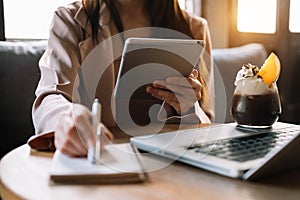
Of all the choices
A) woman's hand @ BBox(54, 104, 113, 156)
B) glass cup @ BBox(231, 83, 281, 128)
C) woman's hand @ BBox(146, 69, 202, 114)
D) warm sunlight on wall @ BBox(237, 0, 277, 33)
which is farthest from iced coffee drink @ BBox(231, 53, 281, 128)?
warm sunlight on wall @ BBox(237, 0, 277, 33)

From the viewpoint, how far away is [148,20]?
1.46 meters

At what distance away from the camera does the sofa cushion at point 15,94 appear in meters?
1.72

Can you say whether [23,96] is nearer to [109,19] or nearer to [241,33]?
[109,19]

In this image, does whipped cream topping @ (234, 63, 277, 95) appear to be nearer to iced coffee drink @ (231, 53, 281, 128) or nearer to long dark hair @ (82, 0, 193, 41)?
iced coffee drink @ (231, 53, 281, 128)

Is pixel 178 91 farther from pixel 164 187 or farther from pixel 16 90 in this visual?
pixel 16 90

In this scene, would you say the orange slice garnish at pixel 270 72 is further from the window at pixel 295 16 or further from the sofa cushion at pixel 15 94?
the window at pixel 295 16

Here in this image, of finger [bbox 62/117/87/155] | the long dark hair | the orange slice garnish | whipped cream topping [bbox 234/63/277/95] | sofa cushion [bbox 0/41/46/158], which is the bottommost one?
sofa cushion [bbox 0/41/46/158]

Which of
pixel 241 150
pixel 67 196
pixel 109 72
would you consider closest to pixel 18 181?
pixel 67 196

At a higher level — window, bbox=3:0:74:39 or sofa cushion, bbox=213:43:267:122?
window, bbox=3:0:74:39

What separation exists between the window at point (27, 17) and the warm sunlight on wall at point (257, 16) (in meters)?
0.99

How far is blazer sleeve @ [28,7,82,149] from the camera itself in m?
1.05

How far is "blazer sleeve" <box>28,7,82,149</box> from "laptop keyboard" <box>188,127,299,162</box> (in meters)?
0.33

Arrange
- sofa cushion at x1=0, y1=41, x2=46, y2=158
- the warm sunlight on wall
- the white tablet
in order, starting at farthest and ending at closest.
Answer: the warm sunlight on wall
sofa cushion at x1=0, y1=41, x2=46, y2=158
the white tablet

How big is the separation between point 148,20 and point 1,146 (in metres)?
0.73
